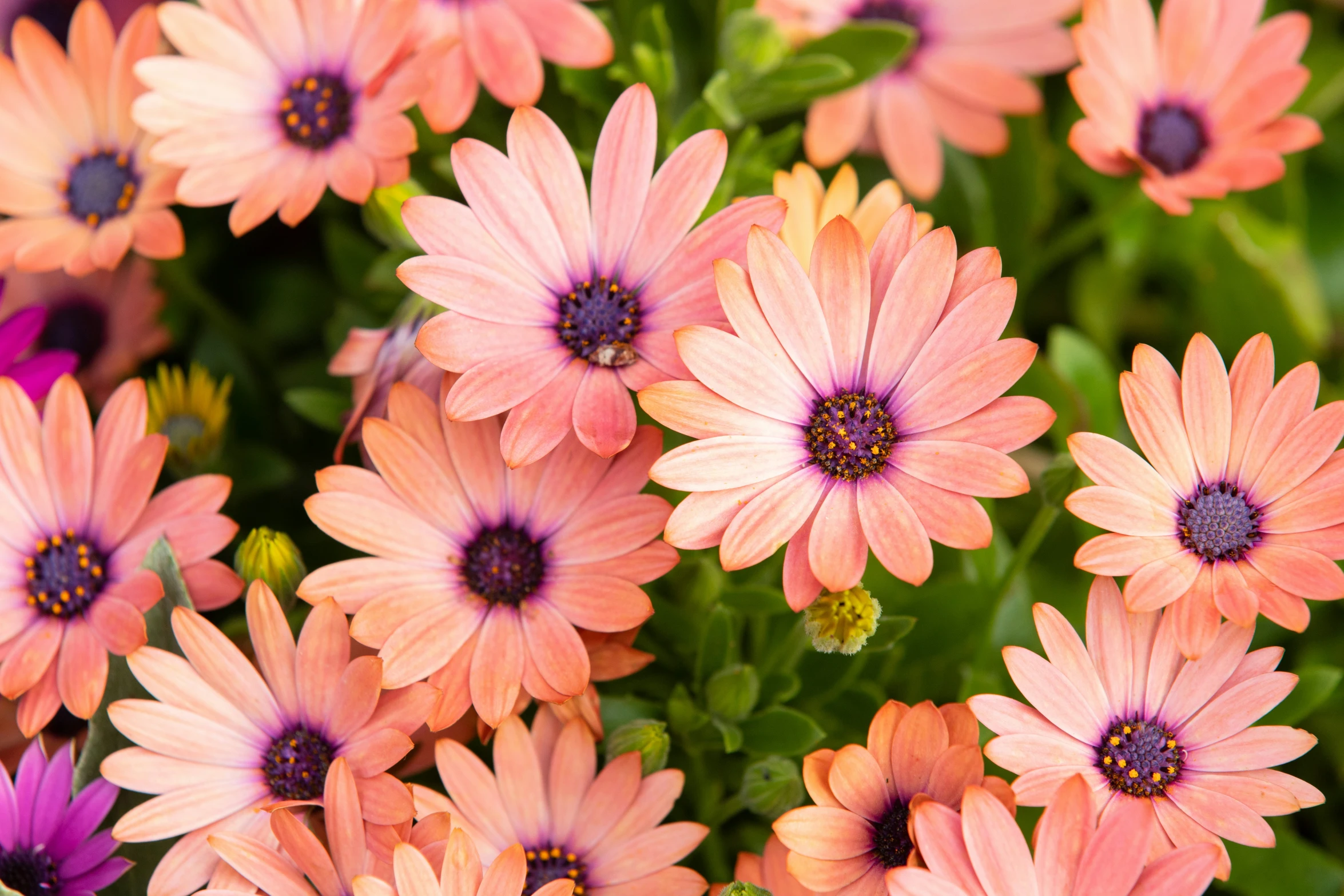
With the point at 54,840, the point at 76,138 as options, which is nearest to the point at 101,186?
the point at 76,138

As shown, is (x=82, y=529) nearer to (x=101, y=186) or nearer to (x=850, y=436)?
(x=101, y=186)

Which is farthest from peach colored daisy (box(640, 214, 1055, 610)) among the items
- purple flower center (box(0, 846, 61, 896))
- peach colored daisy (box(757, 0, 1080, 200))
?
purple flower center (box(0, 846, 61, 896))

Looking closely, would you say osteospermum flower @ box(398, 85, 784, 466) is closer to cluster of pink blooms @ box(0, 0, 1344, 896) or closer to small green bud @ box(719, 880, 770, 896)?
cluster of pink blooms @ box(0, 0, 1344, 896)

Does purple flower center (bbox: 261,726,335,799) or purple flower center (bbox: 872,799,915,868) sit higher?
purple flower center (bbox: 872,799,915,868)

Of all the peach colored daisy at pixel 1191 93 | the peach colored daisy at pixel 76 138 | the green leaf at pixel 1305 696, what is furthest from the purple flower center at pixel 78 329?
the green leaf at pixel 1305 696

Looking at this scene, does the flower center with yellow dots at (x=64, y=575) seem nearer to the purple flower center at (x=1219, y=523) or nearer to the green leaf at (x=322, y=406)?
the green leaf at (x=322, y=406)

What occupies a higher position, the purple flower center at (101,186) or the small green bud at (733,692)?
the purple flower center at (101,186)
